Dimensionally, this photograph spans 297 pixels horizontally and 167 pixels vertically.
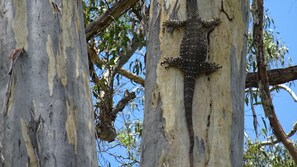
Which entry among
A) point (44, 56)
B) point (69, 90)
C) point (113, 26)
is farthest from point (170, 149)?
point (113, 26)

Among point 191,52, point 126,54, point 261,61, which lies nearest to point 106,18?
point 126,54

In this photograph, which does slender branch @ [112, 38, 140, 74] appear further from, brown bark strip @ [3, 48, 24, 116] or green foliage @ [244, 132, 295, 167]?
brown bark strip @ [3, 48, 24, 116]

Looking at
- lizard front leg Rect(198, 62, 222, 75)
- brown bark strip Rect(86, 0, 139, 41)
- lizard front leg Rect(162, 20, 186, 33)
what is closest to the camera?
lizard front leg Rect(198, 62, 222, 75)

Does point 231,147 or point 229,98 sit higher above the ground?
point 229,98

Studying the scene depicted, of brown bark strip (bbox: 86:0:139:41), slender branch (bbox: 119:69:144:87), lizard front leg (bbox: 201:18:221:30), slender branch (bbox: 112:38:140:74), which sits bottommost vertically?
lizard front leg (bbox: 201:18:221:30)

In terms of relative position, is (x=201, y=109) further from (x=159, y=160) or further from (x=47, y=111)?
(x=47, y=111)

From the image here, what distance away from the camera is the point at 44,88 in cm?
260

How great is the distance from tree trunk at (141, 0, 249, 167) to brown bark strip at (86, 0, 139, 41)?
2193 millimetres

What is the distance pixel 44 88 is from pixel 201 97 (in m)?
0.62

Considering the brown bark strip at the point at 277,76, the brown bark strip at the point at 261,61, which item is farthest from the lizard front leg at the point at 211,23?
the brown bark strip at the point at 277,76

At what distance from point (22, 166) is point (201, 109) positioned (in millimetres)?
726

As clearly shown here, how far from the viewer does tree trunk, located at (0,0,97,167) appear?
2.49 m

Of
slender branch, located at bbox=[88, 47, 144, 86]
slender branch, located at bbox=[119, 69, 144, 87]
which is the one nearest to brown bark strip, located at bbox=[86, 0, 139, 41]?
slender branch, located at bbox=[88, 47, 144, 86]

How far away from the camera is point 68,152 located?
2492 millimetres
